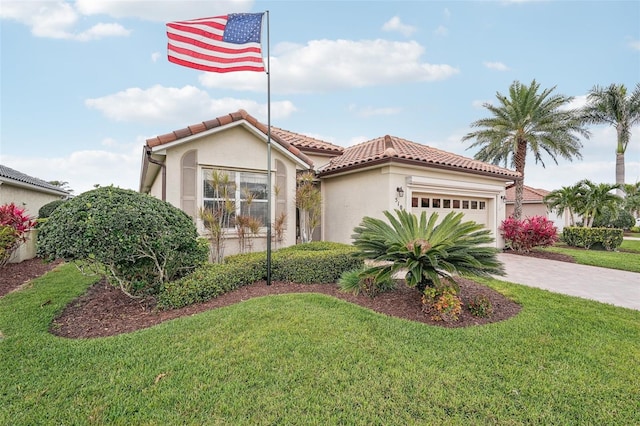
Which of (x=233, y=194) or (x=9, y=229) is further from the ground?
(x=233, y=194)

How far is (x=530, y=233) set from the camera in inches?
525

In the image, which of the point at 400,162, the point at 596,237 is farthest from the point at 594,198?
the point at 400,162

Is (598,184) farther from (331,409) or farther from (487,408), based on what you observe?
(331,409)

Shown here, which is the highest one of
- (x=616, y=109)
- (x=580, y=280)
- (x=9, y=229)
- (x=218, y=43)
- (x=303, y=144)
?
(x=616, y=109)

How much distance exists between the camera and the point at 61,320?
541cm

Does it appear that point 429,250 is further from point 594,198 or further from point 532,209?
point 532,209

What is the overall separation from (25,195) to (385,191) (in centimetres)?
1882

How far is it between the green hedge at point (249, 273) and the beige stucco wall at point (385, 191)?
386 centimetres

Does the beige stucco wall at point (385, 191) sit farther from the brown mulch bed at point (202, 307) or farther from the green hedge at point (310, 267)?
the brown mulch bed at point (202, 307)

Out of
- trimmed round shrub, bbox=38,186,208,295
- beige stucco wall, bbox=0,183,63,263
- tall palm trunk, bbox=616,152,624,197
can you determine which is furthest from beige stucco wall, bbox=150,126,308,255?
tall palm trunk, bbox=616,152,624,197

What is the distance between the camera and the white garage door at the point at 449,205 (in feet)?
40.9

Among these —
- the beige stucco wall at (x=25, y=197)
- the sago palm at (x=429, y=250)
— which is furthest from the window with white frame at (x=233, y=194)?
the beige stucco wall at (x=25, y=197)

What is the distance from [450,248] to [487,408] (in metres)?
2.83

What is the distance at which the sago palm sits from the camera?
5.22m
